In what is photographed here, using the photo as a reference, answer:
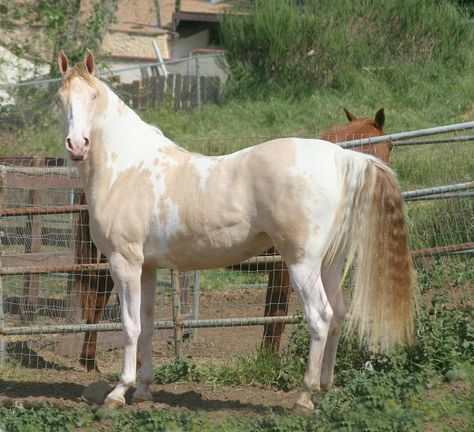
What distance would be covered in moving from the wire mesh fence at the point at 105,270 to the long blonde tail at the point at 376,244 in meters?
1.43

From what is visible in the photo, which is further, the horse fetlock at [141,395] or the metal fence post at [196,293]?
the metal fence post at [196,293]

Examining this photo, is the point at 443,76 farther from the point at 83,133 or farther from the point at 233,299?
the point at 83,133

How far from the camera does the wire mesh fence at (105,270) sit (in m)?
6.81

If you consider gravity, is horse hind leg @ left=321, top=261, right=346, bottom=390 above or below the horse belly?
below

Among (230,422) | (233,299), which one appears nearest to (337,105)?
Answer: (233,299)

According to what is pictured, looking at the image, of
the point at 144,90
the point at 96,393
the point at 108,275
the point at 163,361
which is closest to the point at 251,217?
the point at 96,393

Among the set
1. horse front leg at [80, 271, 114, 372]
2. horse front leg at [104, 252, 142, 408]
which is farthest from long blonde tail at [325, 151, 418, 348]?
horse front leg at [80, 271, 114, 372]

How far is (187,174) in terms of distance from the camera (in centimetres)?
555

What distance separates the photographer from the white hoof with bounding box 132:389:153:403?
5.73 meters

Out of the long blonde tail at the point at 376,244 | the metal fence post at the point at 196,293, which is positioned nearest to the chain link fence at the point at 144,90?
the metal fence post at the point at 196,293

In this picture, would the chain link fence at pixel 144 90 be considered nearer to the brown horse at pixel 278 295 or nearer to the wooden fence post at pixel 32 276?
the wooden fence post at pixel 32 276

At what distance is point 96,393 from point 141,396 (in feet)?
0.92

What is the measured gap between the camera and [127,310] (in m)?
5.57

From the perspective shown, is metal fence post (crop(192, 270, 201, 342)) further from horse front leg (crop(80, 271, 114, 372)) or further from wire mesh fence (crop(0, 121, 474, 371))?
horse front leg (crop(80, 271, 114, 372))
